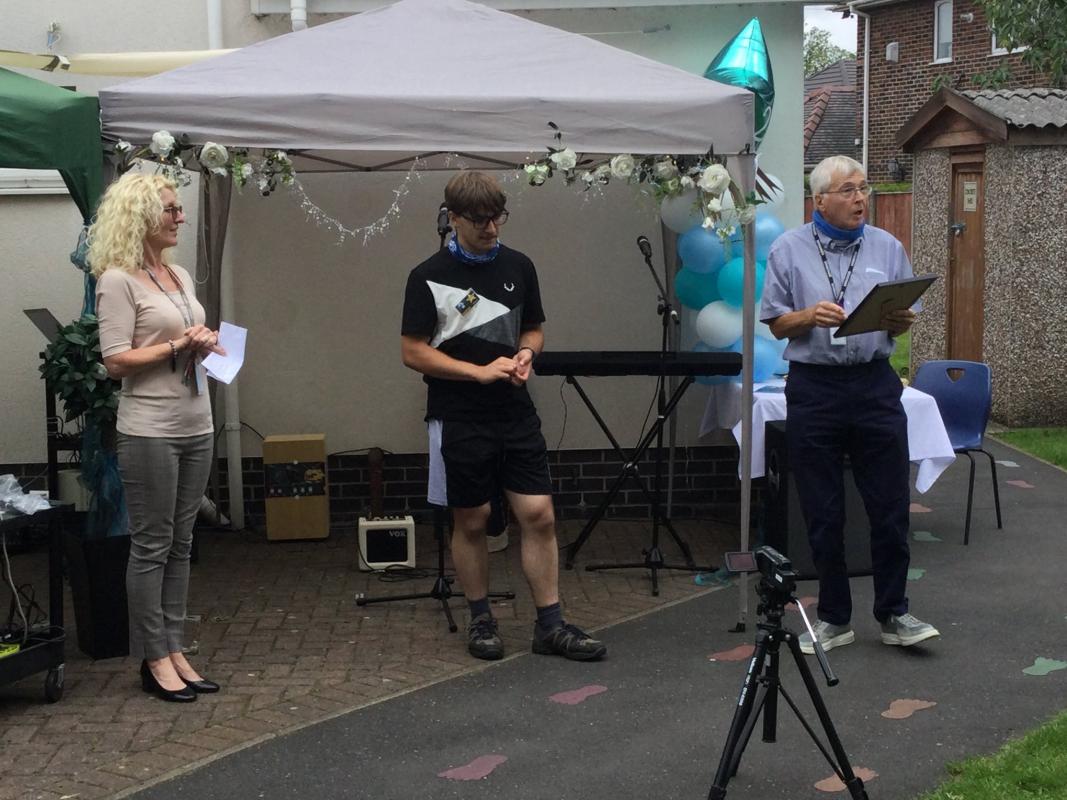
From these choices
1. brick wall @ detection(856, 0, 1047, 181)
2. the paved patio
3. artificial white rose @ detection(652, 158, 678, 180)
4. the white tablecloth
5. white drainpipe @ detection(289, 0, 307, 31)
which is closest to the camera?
the paved patio

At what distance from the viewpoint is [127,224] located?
5.07m

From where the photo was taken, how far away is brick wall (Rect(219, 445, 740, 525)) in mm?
8555

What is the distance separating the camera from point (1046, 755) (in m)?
4.64

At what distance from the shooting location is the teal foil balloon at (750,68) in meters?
7.76

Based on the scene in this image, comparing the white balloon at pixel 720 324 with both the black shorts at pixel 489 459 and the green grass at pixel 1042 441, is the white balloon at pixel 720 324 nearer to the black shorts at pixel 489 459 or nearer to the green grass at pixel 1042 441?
the black shorts at pixel 489 459

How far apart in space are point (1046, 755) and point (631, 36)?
5101 mm

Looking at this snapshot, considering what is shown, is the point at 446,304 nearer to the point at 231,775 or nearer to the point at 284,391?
the point at 231,775

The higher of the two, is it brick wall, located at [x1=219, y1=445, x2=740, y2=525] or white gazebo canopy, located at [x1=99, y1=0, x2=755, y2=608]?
white gazebo canopy, located at [x1=99, y1=0, x2=755, y2=608]

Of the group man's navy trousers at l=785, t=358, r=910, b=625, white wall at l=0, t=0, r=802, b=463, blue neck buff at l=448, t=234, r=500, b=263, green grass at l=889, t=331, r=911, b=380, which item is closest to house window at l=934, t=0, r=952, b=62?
green grass at l=889, t=331, r=911, b=380

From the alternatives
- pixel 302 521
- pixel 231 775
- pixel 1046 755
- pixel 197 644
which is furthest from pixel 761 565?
pixel 302 521

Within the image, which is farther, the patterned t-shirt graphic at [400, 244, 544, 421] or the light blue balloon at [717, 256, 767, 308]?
the light blue balloon at [717, 256, 767, 308]

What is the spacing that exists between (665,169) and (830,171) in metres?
0.77

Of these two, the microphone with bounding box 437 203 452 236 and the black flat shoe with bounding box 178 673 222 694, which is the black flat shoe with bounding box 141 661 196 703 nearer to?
the black flat shoe with bounding box 178 673 222 694

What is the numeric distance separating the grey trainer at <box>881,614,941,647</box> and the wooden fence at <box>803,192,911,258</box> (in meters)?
18.0
